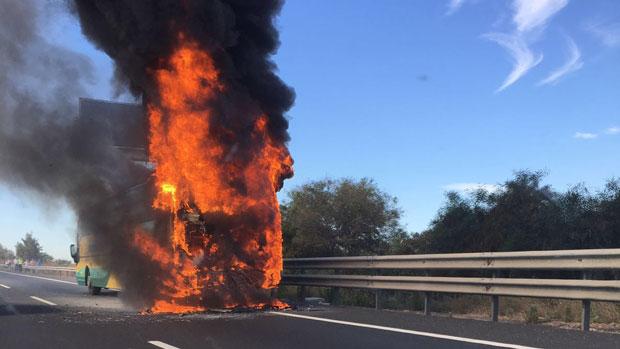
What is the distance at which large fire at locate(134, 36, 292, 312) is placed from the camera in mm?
11328

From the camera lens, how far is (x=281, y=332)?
8133 mm

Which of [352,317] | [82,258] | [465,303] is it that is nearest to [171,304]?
[352,317]

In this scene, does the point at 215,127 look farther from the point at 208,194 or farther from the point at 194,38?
the point at 194,38

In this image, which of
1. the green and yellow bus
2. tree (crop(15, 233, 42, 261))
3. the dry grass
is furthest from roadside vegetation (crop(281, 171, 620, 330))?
tree (crop(15, 233, 42, 261))

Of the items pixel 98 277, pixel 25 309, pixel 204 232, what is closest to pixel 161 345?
pixel 204 232

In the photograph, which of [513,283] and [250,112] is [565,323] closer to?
[513,283]

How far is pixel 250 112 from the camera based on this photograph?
1249 cm

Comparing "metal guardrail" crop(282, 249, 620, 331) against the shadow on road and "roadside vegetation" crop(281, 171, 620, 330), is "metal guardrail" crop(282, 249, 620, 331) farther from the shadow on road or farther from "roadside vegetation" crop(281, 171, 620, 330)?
the shadow on road

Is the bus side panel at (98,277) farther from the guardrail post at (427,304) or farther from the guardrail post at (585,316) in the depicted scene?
the guardrail post at (585,316)

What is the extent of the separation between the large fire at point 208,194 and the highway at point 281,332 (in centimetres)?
94

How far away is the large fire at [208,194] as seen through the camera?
11328 millimetres

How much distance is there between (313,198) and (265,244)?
1657cm

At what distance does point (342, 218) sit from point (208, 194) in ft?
55.3

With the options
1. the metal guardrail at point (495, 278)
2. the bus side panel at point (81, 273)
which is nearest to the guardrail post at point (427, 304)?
the metal guardrail at point (495, 278)
